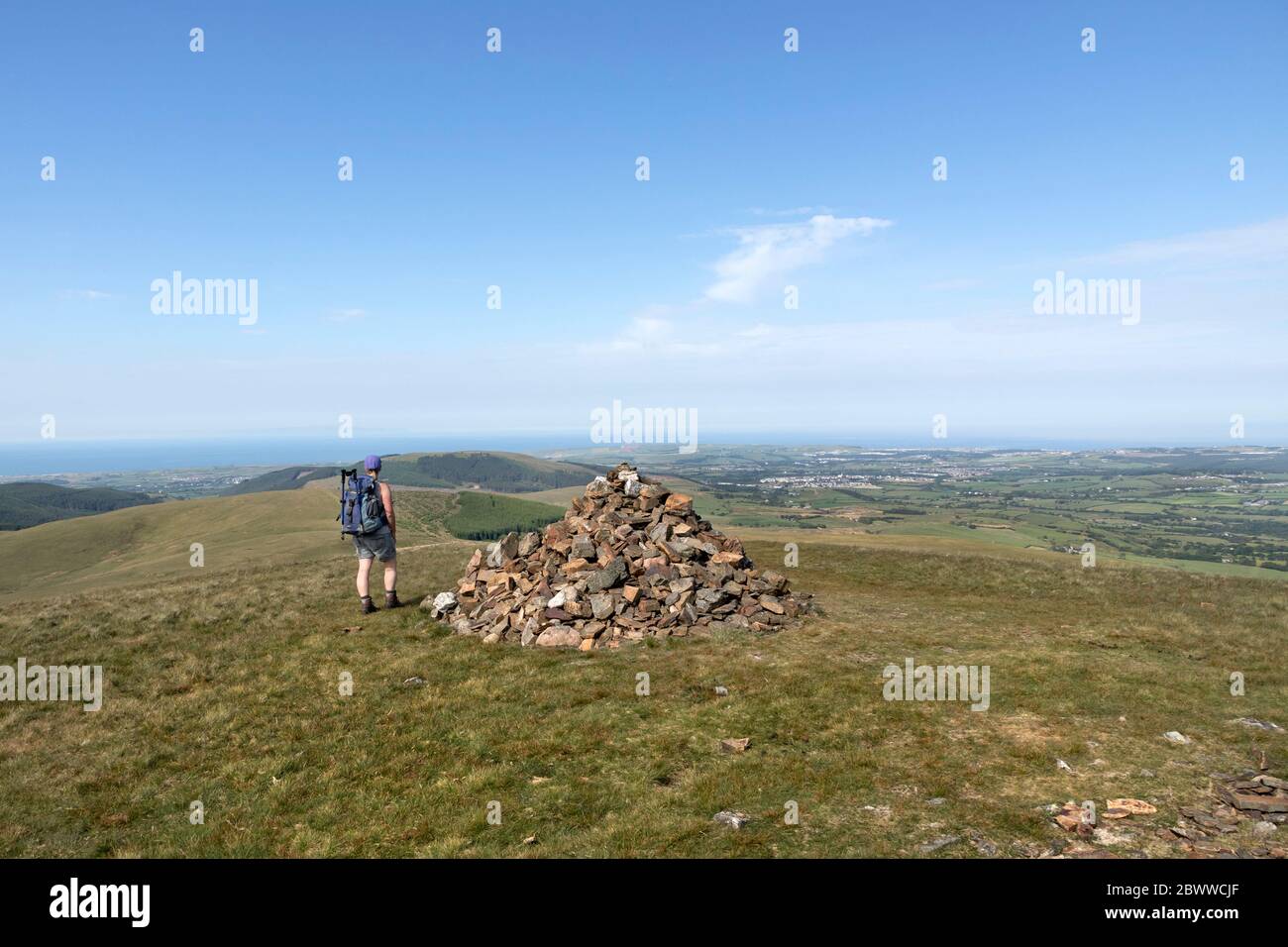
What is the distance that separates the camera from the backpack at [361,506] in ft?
65.6

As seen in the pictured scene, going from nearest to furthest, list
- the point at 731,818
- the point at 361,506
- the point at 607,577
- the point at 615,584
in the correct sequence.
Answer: the point at 731,818 → the point at 361,506 → the point at 607,577 → the point at 615,584

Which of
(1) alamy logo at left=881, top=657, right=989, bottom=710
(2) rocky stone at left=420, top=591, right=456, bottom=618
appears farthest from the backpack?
(1) alamy logo at left=881, top=657, right=989, bottom=710

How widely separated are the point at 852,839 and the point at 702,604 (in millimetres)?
11852

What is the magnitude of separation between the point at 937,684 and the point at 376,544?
59.6 ft

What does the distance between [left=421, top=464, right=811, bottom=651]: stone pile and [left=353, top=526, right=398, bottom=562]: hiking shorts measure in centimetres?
253

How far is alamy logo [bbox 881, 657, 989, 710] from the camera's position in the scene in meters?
14.1

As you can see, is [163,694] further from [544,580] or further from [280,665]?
[544,580]

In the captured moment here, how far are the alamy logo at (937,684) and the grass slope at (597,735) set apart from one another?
40 cm

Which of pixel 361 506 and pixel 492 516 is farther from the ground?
pixel 361 506

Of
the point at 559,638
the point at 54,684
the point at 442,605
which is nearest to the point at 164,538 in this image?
the point at 54,684

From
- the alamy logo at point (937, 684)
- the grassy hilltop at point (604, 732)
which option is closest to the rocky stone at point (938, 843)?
the grassy hilltop at point (604, 732)
